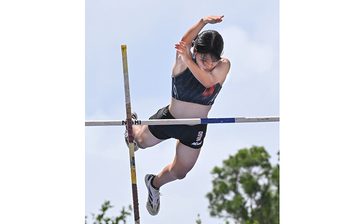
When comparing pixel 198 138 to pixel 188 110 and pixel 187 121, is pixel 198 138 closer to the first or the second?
pixel 188 110

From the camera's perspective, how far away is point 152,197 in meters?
4.73

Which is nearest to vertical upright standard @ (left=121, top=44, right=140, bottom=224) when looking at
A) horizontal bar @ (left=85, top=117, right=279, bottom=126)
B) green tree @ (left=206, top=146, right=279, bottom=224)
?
horizontal bar @ (left=85, top=117, right=279, bottom=126)

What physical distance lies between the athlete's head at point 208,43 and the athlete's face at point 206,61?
17mm

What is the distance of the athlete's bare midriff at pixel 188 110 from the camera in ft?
14.6

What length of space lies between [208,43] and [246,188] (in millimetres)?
7778

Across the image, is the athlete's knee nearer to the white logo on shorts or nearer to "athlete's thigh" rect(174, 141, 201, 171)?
"athlete's thigh" rect(174, 141, 201, 171)

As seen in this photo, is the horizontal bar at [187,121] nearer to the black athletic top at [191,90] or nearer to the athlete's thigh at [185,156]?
the black athletic top at [191,90]
